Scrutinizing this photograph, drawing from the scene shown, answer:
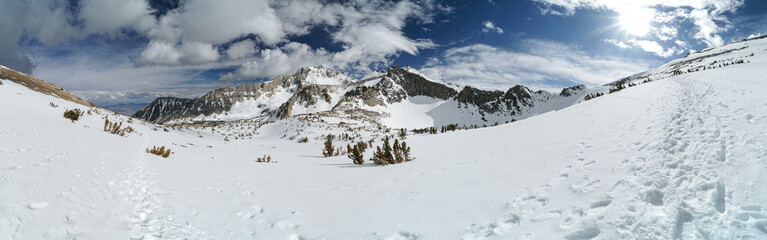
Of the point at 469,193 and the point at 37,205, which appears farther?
the point at 469,193

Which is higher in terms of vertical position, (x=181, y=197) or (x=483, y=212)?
(x=483, y=212)

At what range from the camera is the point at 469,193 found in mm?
4410

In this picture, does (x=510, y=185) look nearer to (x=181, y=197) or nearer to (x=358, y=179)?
(x=358, y=179)

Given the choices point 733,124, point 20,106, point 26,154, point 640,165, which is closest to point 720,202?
point 640,165

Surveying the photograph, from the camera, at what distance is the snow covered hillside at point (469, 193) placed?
275cm

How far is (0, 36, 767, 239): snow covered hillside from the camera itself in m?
2.75

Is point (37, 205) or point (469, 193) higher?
point (469, 193)

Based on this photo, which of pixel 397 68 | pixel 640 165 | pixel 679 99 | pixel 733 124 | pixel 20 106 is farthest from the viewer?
pixel 397 68

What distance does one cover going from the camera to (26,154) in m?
4.70

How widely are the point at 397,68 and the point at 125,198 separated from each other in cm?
14984

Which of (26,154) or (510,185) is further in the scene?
(26,154)

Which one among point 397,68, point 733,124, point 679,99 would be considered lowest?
point 733,124

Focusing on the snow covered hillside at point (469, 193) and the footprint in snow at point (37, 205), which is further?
the footprint in snow at point (37, 205)

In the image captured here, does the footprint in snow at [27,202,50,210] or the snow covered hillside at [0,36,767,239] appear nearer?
the snow covered hillside at [0,36,767,239]
